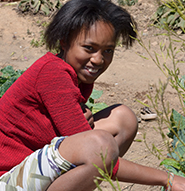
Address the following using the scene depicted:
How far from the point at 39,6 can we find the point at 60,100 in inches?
165

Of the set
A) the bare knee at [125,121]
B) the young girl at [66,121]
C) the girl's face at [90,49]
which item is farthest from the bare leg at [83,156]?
the bare knee at [125,121]

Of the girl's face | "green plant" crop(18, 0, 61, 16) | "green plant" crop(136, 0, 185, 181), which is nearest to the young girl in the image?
the girl's face

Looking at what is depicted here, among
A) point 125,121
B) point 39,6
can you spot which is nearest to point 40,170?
point 125,121

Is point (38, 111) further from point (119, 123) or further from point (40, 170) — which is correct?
point (119, 123)

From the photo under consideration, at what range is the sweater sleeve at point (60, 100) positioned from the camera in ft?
4.79

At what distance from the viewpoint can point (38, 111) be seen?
1544mm

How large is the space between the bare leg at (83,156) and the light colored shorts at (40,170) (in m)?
0.03

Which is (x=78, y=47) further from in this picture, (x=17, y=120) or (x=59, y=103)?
(x=17, y=120)

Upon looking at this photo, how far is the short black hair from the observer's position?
166 cm

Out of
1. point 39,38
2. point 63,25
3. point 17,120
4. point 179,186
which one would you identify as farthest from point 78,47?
point 39,38

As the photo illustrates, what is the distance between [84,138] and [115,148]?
16 centimetres

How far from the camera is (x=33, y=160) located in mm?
1388

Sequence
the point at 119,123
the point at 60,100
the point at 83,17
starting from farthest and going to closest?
the point at 119,123, the point at 83,17, the point at 60,100

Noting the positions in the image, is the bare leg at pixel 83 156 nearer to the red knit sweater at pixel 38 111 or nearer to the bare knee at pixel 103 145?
the bare knee at pixel 103 145
